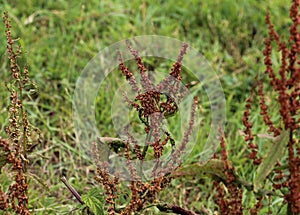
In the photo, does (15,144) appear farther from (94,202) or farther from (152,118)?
(152,118)

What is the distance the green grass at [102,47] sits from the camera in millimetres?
2832

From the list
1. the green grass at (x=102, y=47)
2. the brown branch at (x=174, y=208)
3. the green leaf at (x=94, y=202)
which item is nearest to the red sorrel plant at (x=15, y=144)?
the green leaf at (x=94, y=202)

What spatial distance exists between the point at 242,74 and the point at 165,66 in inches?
17.9

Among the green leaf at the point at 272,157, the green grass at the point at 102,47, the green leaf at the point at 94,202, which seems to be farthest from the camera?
the green grass at the point at 102,47

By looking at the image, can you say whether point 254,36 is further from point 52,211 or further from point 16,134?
point 16,134

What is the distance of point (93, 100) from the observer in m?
3.13

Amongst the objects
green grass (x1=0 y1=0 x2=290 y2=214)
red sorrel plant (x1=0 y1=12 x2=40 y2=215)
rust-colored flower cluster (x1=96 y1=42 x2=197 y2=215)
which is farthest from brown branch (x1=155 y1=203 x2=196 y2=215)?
green grass (x1=0 y1=0 x2=290 y2=214)

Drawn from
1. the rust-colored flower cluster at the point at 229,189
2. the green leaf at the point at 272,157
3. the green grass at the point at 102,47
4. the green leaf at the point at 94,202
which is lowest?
the green leaf at the point at 94,202

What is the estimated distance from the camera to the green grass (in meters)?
2.83

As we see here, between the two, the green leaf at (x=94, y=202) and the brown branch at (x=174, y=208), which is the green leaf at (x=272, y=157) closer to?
the brown branch at (x=174, y=208)

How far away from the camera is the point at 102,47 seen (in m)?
3.53

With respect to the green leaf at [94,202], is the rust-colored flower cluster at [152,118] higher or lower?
higher

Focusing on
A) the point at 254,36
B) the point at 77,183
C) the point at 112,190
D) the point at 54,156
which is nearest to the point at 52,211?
the point at 77,183

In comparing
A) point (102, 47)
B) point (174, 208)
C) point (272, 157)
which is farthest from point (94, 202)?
point (102, 47)
